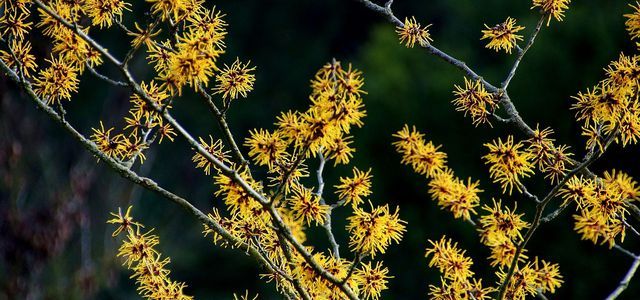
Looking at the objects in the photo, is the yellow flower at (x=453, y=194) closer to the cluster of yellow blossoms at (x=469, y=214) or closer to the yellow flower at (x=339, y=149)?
A: the cluster of yellow blossoms at (x=469, y=214)

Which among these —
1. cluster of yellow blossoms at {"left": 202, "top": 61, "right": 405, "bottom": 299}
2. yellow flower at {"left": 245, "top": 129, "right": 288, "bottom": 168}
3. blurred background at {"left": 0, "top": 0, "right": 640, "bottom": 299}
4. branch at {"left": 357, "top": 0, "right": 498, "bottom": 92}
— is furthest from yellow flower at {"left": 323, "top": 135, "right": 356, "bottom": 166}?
blurred background at {"left": 0, "top": 0, "right": 640, "bottom": 299}

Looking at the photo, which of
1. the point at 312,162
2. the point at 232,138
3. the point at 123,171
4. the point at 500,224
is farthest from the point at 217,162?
the point at 312,162

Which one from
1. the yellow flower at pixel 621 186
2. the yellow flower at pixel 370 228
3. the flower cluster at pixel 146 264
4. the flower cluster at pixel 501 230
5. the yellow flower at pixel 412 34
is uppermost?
the yellow flower at pixel 412 34

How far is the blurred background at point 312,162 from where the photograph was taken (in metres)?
6.62

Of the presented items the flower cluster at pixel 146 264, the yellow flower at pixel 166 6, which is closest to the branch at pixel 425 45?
the yellow flower at pixel 166 6

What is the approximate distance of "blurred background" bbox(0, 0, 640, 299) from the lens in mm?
6625

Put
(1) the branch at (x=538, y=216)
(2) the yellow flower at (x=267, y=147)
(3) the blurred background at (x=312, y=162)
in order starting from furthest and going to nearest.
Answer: (3) the blurred background at (x=312, y=162)
(2) the yellow flower at (x=267, y=147)
(1) the branch at (x=538, y=216)

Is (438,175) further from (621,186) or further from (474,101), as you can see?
(621,186)

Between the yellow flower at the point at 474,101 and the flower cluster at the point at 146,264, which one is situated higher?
the yellow flower at the point at 474,101

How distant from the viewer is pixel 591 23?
37.9ft

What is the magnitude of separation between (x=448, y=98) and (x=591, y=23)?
222 centimetres

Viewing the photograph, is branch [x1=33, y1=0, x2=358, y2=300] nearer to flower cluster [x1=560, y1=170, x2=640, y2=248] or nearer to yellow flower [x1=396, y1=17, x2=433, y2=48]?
flower cluster [x1=560, y1=170, x2=640, y2=248]

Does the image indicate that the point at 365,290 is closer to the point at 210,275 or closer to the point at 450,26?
the point at 210,275

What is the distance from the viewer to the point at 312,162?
52.9 ft
